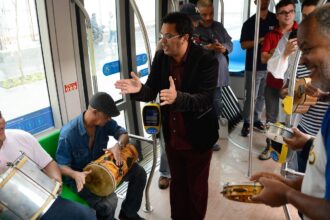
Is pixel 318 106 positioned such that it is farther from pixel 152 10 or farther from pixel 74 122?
pixel 152 10

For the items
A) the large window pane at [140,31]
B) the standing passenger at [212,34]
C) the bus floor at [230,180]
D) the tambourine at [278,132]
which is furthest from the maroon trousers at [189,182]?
the large window pane at [140,31]

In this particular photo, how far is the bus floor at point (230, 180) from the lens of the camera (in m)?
2.65

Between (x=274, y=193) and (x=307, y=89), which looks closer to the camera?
(x=274, y=193)

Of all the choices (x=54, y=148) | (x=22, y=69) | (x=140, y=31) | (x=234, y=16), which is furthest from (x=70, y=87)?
(x=234, y=16)

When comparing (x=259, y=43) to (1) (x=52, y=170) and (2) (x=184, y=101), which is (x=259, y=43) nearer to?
(2) (x=184, y=101)

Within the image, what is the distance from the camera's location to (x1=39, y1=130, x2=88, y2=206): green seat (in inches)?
82.1

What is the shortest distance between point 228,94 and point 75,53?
2725mm

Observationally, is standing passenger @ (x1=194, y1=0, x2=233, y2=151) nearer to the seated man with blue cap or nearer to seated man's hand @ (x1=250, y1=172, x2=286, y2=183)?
the seated man with blue cap

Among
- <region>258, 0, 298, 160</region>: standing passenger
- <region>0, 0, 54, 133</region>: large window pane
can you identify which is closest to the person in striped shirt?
<region>258, 0, 298, 160</region>: standing passenger

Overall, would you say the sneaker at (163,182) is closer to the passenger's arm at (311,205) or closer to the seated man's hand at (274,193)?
the seated man's hand at (274,193)

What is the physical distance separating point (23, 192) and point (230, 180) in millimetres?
2163

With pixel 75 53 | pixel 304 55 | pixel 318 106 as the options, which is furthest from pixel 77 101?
pixel 304 55

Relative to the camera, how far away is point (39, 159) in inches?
76.5

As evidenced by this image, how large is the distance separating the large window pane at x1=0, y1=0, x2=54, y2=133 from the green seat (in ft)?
1.06
